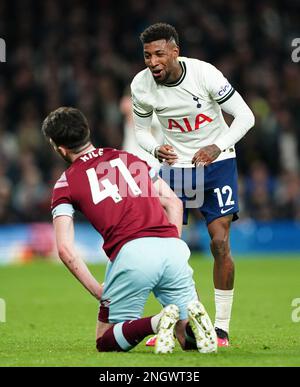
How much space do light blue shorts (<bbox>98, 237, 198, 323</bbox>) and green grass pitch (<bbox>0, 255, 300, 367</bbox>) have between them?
302 mm

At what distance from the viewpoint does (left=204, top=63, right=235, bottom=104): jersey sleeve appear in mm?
7480

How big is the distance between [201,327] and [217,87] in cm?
214

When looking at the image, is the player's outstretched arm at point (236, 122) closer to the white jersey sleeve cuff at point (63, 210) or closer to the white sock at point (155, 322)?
the white jersey sleeve cuff at point (63, 210)

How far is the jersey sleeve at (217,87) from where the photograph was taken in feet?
24.5

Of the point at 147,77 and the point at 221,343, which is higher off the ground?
the point at 147,77

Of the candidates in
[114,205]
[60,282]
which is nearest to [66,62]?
[60,282]

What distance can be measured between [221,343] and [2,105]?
12.3 m

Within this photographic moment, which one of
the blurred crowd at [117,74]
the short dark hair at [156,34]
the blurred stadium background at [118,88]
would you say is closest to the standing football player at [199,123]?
the short dark hair at [156,34]

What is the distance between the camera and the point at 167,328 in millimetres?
5977

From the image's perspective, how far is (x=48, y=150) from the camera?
1792 centimetres

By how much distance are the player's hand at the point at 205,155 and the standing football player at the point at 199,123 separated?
0.07 meters

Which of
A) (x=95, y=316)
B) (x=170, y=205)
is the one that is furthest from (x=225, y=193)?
(x=95, y=316)

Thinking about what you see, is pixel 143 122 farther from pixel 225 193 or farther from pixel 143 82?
pixel 225 193
